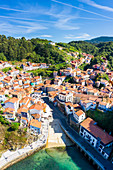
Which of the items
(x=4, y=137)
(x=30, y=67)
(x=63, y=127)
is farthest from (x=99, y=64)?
(x=4, y=137)

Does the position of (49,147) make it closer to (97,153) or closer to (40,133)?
(40,133)

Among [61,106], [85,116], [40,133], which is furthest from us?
[61,106]

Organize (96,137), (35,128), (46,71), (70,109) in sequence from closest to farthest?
(96,137), (35,128), (70,109), (46,71)

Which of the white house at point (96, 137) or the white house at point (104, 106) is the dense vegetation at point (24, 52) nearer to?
the white house at point (104, 106)

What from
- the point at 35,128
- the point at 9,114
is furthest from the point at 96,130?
the point at 9,114

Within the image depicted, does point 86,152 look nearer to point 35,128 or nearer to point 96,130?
point 96,130

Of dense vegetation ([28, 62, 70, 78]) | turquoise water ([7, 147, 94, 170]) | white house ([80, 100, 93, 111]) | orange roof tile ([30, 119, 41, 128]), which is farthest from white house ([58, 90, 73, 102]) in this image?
dense vegetation ([28, 62, 70, 78])

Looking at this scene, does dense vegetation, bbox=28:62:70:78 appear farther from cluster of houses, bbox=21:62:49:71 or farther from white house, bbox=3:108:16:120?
white house, bbox=3:108:16:120
